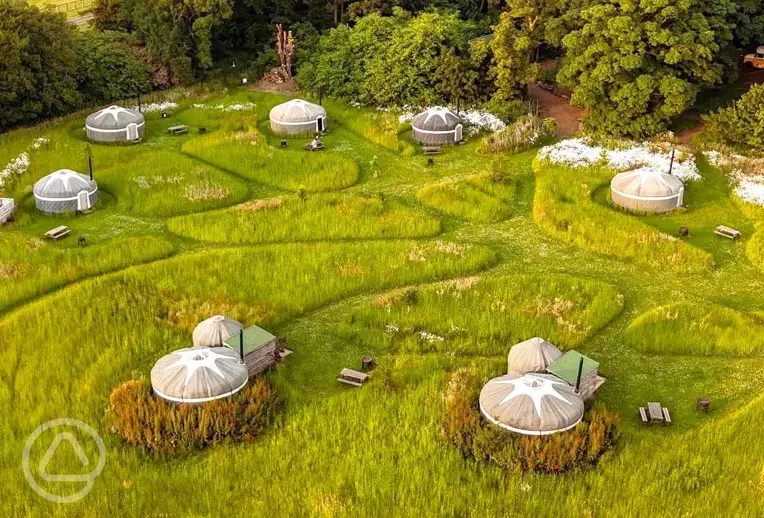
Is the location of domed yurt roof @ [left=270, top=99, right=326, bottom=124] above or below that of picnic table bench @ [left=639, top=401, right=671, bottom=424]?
above

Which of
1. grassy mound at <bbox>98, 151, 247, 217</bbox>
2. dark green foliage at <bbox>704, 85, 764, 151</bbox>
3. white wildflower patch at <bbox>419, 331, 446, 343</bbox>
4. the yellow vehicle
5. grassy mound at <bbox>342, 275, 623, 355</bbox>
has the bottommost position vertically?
white wildflower patch at <bbox>419, 331, 446, 343</bbox>

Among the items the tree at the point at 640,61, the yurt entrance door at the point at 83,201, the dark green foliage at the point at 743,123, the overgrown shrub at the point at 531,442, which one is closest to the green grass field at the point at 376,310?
the overgrown shrub at the point at 531,442

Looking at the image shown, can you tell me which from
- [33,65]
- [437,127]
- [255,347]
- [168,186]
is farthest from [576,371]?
[33,65]

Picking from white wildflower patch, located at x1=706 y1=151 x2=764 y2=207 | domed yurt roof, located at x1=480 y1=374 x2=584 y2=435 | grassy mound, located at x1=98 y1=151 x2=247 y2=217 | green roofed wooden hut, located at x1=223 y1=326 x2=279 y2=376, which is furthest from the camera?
grassy mound, located at x1=98 y1=151 x2=247 y2=217

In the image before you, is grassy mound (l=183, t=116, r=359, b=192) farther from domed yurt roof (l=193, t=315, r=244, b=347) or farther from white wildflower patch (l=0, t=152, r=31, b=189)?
domed yurt roof (l=193, t=315, r=244, b=347)

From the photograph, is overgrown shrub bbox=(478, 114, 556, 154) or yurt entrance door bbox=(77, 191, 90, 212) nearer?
yurt entrance door bbox=(77, 191, 90, 212)

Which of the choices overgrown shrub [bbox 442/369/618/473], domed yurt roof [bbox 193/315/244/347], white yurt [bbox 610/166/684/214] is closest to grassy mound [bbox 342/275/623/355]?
overgrown shrub [bbox 442/369/618/473]

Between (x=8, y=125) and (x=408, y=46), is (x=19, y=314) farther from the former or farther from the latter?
(x=408, y=46)
